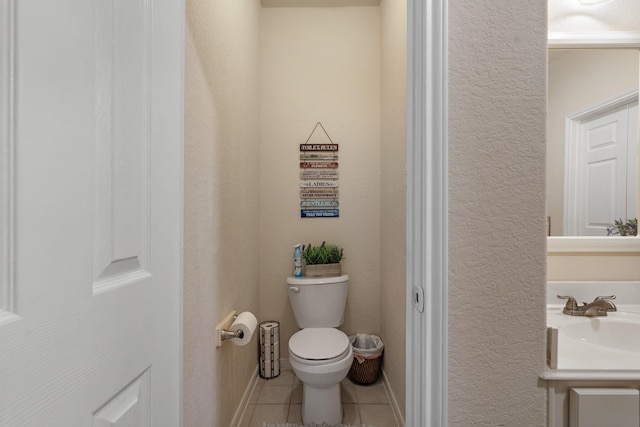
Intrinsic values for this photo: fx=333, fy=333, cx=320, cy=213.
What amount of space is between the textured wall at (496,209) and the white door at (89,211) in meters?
0.63

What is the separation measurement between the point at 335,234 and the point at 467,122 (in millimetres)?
1755

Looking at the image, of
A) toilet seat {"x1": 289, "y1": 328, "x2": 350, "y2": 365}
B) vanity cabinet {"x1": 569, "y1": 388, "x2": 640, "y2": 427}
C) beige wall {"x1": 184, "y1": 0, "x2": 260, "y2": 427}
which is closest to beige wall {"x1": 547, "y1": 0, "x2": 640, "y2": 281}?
vanity cabinet {"x1": 569, "y1": 388, "x2": 640, "y2": 427}

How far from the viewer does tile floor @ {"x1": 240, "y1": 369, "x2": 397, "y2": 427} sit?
72.4 inches

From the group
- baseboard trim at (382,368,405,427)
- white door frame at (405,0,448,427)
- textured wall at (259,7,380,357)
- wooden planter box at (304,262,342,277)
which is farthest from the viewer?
textured wall at (259,7,380,357)

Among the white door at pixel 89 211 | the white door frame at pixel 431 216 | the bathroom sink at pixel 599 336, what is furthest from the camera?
the bathroom sink at pixel 599 336

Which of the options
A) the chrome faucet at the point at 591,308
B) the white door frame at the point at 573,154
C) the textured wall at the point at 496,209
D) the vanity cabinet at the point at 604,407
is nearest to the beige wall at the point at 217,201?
the textured wall at the point at 496,209

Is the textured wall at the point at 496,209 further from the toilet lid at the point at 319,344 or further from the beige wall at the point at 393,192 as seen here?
the toilet lid at the point at 319,344

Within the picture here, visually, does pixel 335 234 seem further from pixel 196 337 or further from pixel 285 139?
pixel 196 337

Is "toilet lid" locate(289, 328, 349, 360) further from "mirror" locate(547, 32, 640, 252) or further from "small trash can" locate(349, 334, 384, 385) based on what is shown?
"mirror" locate(547, 32, 640, 252)

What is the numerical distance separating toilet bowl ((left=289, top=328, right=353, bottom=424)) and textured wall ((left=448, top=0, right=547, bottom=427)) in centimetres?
99

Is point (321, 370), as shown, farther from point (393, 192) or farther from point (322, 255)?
point (393, 192)

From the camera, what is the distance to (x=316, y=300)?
2.20 m

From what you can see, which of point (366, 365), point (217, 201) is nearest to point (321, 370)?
point (366, 365)

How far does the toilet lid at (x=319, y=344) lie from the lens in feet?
5.59
